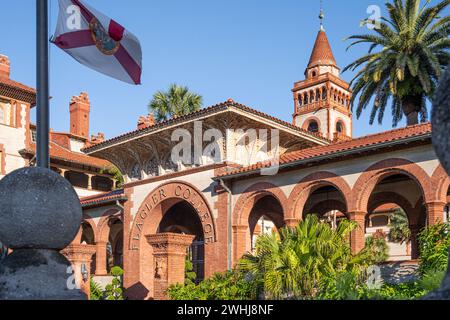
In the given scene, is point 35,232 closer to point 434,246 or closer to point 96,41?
point 96,41

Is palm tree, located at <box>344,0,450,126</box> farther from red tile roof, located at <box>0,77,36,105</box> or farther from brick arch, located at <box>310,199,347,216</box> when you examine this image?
red tile roof, located at <box>0,77,36,105</box>

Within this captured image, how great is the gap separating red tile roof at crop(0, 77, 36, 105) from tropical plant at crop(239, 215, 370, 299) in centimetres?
2466

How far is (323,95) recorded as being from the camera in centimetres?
5741

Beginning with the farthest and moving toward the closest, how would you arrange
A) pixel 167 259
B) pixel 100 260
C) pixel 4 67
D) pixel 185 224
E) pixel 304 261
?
1. pixel 4 67
2. pixel 100 260
3. pixel 185 224
4. pixel 167 259
5. pixel 304 261

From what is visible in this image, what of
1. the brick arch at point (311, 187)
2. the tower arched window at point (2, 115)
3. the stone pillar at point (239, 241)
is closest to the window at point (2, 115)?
the tower arched window at point (2, 115)

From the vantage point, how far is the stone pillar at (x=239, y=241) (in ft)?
67.3

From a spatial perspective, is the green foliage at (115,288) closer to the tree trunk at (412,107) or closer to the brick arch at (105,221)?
the brick arch at (105,221)

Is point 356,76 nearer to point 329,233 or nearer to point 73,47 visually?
point 329,233

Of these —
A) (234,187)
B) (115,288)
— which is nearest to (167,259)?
(234,187)

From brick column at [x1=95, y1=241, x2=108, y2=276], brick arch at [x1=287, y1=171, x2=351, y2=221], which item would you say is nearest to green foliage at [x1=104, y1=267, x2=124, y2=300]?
brick column at [x1=95, y1=241, x2=108, y2=276]

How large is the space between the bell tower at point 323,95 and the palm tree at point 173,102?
20.7 meters

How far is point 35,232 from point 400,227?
119ft

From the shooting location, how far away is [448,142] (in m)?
2.99

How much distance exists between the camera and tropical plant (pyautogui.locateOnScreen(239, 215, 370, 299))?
13.9 m
